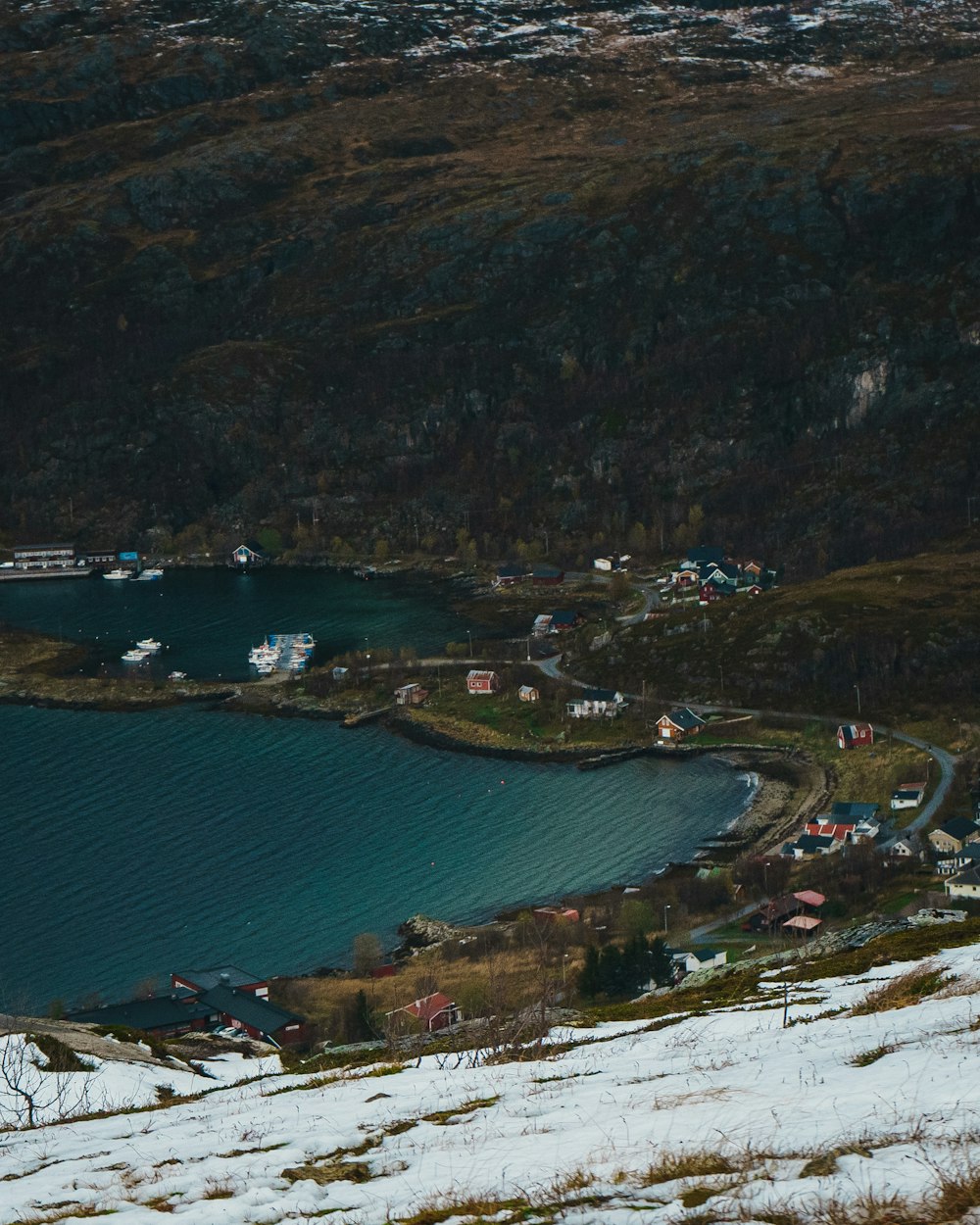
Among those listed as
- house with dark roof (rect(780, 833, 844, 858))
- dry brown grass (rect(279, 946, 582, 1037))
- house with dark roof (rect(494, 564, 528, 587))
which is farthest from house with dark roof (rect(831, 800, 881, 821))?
house with dark roof (rect(494, 564, 528, 587))

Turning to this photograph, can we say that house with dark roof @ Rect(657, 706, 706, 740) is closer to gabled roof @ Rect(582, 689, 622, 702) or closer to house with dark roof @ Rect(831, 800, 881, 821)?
gabled roof @ Rect(582, 689, 622, 702)

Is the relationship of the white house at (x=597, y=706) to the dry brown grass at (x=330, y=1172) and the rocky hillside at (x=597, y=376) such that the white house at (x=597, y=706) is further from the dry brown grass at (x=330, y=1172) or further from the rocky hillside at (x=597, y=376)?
the dry brown grass at (x=330, y=1172)

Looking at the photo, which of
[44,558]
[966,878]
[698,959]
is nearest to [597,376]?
[44,558]

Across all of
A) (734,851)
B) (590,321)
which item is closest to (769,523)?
(590,321)

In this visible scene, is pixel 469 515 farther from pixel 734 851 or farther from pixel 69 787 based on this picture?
pixel 734 851

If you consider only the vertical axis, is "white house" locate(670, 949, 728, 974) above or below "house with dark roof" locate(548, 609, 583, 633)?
above

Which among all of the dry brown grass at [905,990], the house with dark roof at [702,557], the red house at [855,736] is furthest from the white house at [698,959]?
the house with dark roof at [702,557]
